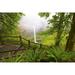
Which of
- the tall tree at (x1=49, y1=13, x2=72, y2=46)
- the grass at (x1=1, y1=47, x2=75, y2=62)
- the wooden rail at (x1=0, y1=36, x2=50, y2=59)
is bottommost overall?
the grass at (x1=1, y1=47, x2=75, y2=62)

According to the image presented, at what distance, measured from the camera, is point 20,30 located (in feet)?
11.2

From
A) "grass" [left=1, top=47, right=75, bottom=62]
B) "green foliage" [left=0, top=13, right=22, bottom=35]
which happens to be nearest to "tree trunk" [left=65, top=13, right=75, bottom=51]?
"grass" [left=1, top=47, right=75, bottom=62]

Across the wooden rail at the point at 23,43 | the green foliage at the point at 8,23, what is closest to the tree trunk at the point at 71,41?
the wooden rail at the point at 23,43

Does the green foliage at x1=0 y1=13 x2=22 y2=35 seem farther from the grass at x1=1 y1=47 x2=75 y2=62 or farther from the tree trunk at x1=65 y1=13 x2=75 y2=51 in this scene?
the tree trunk at x1=65 y1=13 x2=75 y2=51

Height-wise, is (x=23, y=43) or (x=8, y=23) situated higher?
(x=8, y=23)

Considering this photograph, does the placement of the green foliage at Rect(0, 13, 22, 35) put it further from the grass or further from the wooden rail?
the grass

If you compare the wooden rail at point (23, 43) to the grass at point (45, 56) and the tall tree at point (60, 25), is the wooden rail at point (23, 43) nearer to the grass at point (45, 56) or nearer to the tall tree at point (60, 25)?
the grass at point (45, 56)

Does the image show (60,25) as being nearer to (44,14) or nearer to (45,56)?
(44,14)

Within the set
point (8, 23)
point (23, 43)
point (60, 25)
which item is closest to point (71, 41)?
point (60, 25)

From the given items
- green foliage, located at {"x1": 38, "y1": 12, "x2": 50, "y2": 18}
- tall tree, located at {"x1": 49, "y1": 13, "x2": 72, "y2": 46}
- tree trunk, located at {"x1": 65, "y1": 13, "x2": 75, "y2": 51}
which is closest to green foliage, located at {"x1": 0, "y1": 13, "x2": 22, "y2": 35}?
green foliage, located at {"x1": 38, "y1": 12, "x2": 50, "y2": 18}

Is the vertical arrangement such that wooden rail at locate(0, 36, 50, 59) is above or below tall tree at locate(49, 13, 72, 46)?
below

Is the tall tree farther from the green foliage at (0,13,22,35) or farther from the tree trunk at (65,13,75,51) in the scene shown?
the green foliage at (0,13,22,35)

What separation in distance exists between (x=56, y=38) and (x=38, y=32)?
22 cm

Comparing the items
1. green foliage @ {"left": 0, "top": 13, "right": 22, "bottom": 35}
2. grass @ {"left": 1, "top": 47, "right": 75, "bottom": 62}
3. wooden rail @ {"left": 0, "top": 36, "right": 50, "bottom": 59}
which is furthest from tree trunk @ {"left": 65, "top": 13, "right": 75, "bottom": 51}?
green foliage @ {"left": 0, "top": 13, "right": 22, "bottom": 35}
